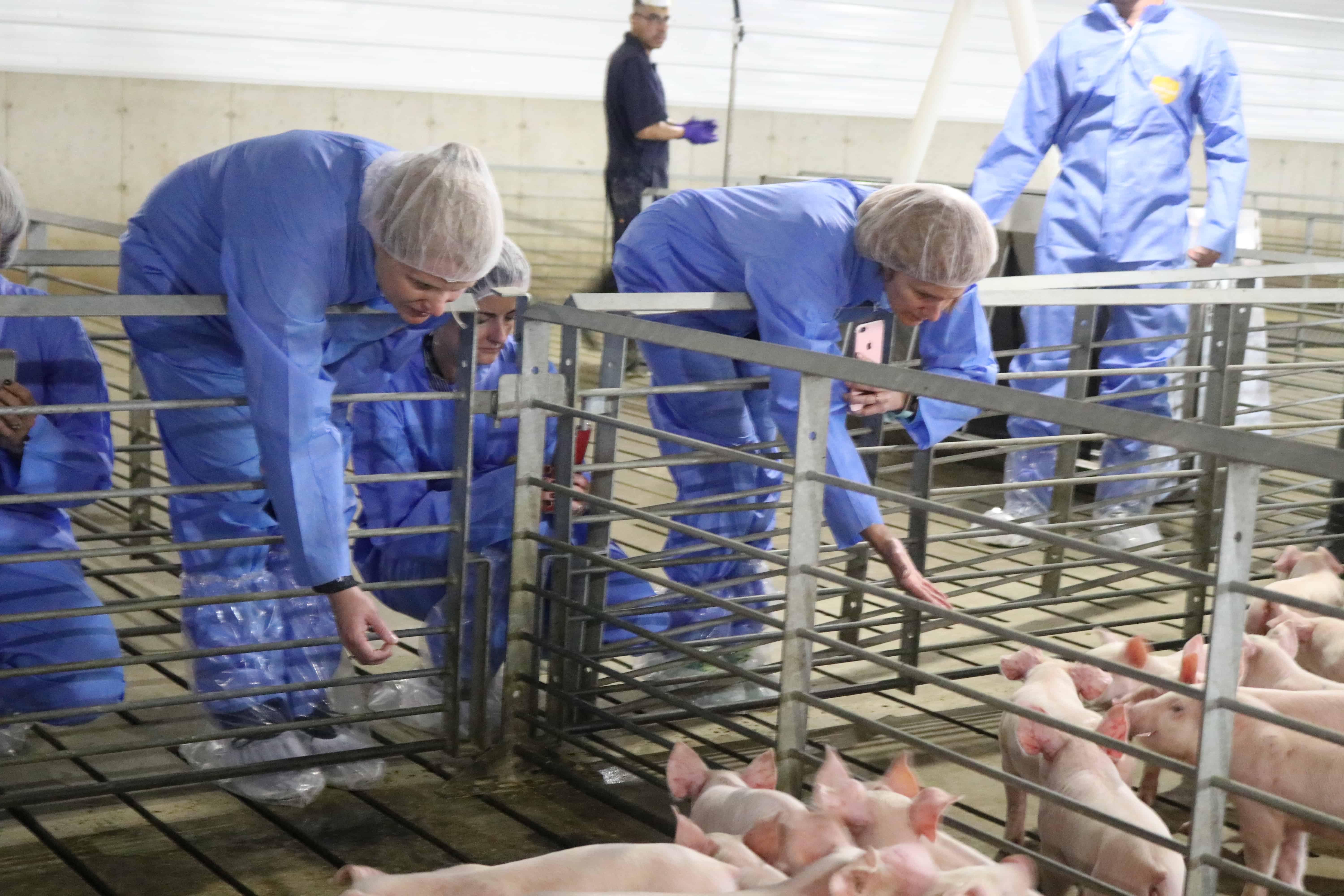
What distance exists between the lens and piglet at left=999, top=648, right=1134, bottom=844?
2.31 m

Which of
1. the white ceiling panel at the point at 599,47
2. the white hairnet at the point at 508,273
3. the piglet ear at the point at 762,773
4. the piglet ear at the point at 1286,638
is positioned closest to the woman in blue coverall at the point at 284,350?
the white hairnet at the point at 508,273

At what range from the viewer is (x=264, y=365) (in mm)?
2289

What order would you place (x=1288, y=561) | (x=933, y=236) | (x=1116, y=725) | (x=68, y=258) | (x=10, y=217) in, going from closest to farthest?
(x=1116, y=725) → (x=10, y=217) → (x=933, y=236) → (x=1288, y=561) → (x=68, y=258)

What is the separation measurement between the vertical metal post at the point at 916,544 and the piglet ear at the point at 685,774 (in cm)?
95

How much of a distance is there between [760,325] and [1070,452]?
1.43m

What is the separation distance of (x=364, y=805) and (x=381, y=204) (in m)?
1.03

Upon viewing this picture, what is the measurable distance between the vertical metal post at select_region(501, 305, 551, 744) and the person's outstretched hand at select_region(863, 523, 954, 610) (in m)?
0.63

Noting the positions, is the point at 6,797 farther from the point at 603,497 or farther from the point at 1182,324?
the point at 1182,324

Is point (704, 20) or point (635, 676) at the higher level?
point (704, 20)

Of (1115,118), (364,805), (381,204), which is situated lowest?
(364,805)

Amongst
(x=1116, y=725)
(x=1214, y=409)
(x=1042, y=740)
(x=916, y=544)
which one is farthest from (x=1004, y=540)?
(x=1116, y=725)

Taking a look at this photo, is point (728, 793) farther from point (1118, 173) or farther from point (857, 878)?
point (1118, 173)

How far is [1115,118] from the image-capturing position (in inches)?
178

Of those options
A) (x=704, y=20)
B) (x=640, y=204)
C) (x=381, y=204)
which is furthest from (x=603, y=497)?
(x=704, y=20)
